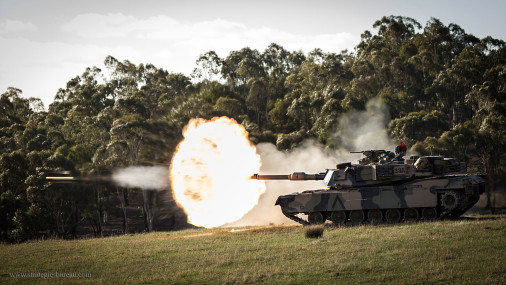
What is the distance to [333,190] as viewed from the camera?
28.8 meters

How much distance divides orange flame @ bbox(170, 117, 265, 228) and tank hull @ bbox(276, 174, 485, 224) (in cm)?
362

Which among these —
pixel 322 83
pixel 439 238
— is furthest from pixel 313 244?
pixel 322 83

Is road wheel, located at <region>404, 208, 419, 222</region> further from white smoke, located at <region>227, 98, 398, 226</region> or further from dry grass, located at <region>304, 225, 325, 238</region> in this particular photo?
white smoke, located at <region>227, 98, 398, 226</region>

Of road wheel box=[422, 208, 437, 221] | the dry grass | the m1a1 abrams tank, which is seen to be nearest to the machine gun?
the m1a1 abrams tank

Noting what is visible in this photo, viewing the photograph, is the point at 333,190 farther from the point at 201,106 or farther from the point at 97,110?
the point at 97,110

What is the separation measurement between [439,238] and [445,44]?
66.9 m

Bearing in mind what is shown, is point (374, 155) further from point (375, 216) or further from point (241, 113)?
point (241, 113)

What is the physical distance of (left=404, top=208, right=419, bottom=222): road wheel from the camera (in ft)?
89.1

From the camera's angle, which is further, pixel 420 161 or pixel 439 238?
pixel 420 161

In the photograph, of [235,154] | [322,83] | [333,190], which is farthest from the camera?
[322,83]

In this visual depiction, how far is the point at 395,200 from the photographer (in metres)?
27.0

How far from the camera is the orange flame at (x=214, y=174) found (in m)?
31.8

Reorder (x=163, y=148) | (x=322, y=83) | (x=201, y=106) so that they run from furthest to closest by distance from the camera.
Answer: (x=322, y=83) → (x=201, y=106) → (x=163, y=148)

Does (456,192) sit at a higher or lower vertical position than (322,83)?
lower
